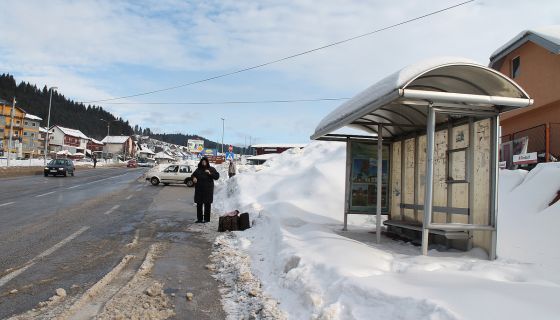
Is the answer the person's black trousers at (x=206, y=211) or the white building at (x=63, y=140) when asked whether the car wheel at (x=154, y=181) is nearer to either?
the person's black trousers at (x=206, y=211)

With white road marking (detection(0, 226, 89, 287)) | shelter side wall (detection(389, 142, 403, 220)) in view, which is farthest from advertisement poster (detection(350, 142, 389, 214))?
white road marking (detection(0, 226, 89, 287))

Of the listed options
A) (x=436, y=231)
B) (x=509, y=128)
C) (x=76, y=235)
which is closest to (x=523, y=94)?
(x=436, y=231)

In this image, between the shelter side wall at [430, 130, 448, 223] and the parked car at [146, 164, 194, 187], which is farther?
the parked car at [146, 164, 194, 187]

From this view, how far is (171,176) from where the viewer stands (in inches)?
1216

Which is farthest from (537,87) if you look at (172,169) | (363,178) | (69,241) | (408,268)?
(172,169)

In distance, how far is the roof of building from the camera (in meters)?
14.9

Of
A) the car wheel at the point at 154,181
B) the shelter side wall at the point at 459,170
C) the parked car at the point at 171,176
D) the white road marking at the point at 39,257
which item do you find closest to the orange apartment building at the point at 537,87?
the shelter side wall at the point at 459,170

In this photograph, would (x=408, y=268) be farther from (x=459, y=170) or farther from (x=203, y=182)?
(x=203, y=182)

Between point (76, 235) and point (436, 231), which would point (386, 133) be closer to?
point (436, 231)

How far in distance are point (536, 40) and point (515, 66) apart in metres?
3.51

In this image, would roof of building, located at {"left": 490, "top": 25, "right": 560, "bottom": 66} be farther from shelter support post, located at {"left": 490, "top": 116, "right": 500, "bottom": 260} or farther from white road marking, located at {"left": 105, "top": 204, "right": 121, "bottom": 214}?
white road marking, located at {"left": 105, "top": 204, "right": 121, "bottom": 214}

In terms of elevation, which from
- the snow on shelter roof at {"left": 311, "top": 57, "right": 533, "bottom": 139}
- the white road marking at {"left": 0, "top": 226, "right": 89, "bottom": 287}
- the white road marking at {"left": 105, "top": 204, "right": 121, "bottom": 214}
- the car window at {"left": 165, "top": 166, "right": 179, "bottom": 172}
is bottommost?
the white road marking at {"left": 0, "top": 226, "right": 89, "bottom": 287}

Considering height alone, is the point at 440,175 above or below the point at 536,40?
below

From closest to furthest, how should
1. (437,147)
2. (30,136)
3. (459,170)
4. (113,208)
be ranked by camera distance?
(459,170), (437,147), (113,208), (30,136)
